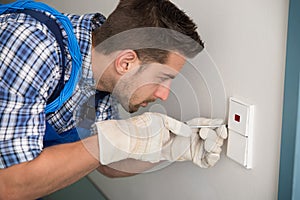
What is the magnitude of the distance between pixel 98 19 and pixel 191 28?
246 millimetres

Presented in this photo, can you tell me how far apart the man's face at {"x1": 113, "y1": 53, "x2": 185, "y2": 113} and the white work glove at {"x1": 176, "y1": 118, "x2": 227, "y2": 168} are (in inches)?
4.4

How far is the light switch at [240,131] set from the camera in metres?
0.97

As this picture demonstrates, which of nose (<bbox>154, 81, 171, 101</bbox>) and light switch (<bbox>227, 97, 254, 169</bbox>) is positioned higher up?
nose (<bbox>154, 81, 171, 101</bbox>)

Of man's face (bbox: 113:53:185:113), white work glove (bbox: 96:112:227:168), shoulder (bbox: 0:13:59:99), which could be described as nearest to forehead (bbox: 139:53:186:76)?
man's face (bbox: 113:53:185:113)

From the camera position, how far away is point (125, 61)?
3.28 ft

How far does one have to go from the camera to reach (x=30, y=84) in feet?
2.94

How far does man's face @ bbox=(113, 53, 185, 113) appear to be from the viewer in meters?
1.00

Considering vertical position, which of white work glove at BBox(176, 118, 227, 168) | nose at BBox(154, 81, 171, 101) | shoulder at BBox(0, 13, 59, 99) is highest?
shoulder at BBox(0, 13, 59, 99)

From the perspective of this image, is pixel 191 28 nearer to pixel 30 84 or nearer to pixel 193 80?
pixel 193 80

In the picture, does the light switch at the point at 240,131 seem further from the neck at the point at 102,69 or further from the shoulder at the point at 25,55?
the shoulder at the point at 25,55

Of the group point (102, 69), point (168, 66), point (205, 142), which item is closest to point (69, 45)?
point (102, 69)

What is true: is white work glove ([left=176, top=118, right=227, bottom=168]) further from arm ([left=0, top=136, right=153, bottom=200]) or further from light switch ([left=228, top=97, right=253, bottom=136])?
arm ([left=0, top=136, right=153, bottom=200])

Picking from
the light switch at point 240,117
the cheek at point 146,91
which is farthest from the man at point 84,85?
the light switch at point 240,117

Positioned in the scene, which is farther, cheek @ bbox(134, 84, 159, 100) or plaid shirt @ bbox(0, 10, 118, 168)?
cheek @ bbox(134, 84, 159, 100)
